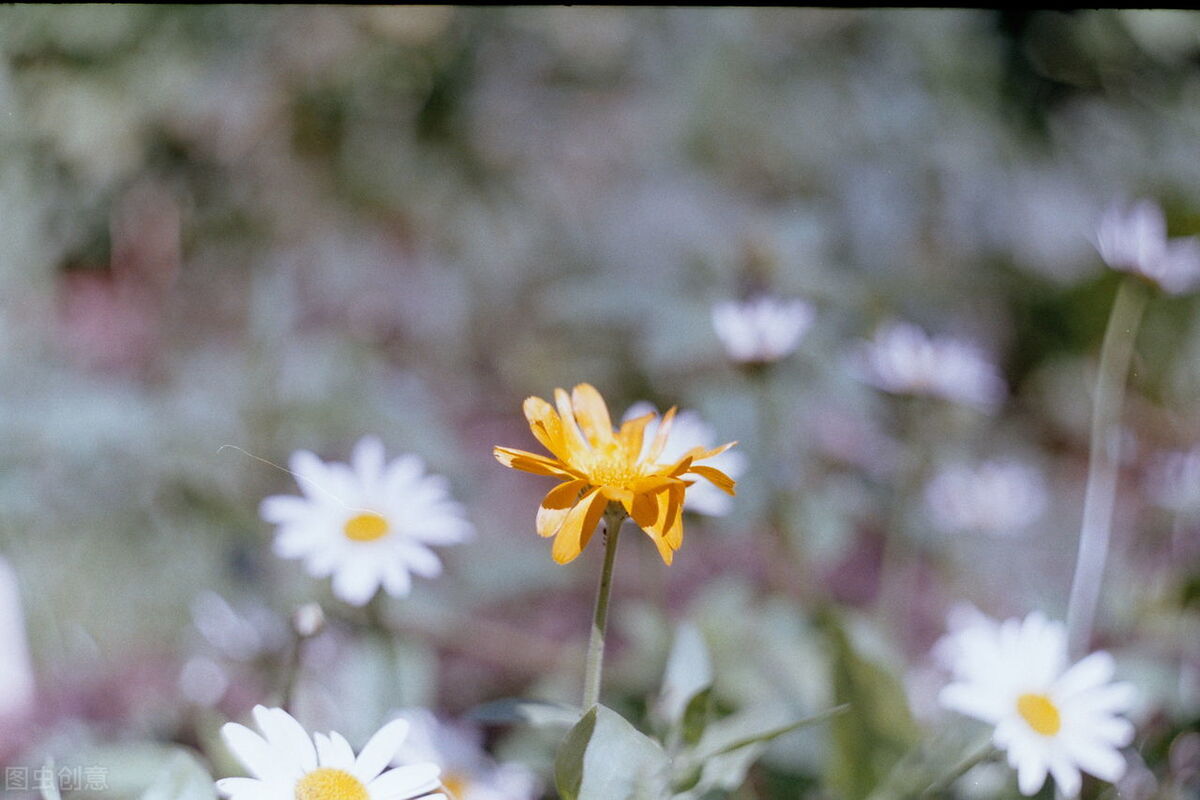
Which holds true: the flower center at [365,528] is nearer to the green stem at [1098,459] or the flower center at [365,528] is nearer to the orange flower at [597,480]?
the orange flower at [597,480]

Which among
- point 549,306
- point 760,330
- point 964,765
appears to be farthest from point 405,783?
point 549,306

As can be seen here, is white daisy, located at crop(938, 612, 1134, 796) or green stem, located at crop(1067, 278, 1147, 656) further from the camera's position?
green stem, located at crop(1067, 278, 1147, 656)

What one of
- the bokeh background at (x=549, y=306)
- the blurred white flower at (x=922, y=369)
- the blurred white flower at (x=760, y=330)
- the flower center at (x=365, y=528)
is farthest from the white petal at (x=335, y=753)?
the blurred white flower at (x=922, y=369)

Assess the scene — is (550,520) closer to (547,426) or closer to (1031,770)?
(547,426)

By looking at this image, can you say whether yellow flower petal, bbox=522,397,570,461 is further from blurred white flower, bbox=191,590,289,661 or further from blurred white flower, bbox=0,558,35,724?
blurred white flower, bbox=0,558,35,724

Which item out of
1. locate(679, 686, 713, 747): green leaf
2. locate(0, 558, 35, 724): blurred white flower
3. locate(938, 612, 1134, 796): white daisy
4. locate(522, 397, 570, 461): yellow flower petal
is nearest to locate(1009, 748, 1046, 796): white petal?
locate(938, 612, 1134, 796): white daisy
